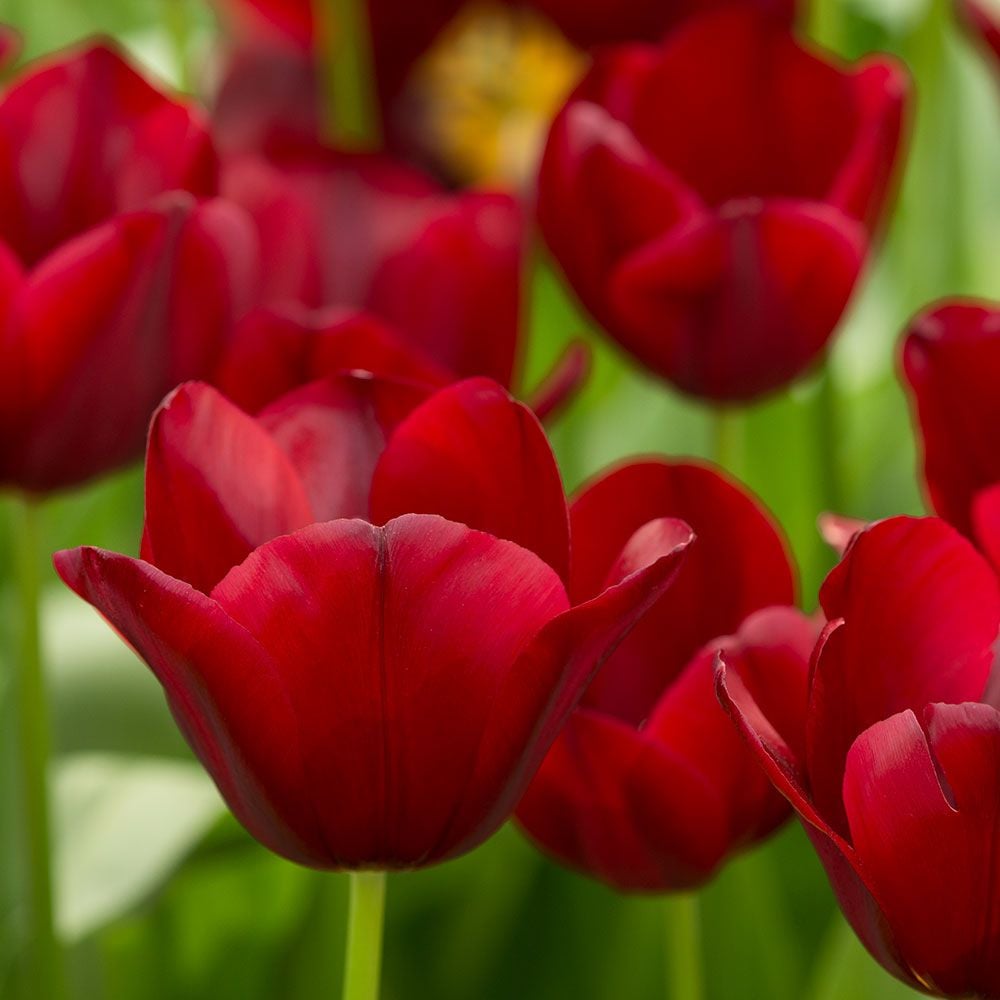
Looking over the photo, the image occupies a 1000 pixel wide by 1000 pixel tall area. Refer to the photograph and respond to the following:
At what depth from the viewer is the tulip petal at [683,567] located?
35 cm

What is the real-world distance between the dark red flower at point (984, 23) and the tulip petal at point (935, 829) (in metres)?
0.31

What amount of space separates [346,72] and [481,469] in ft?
1.45

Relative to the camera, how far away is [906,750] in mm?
259

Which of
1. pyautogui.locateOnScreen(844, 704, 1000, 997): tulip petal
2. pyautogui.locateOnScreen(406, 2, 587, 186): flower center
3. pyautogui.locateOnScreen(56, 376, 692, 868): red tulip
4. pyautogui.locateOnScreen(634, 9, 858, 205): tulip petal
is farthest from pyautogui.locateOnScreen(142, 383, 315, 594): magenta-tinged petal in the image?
pyautogui.locateOnScreen(406, 2, 587, 186): flower center

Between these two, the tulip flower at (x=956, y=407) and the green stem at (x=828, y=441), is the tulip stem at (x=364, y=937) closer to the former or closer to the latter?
the tulip flower at (x=956, y=407)

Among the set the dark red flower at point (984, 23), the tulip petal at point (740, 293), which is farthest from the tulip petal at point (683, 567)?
the dark red flower at point (984, 23)

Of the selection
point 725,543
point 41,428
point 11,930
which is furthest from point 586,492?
point 11,930

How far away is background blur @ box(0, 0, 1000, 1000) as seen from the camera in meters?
0.51

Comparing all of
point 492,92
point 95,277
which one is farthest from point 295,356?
point 492,92

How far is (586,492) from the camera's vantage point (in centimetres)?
34

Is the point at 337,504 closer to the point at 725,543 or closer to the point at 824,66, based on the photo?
the point at 725,543

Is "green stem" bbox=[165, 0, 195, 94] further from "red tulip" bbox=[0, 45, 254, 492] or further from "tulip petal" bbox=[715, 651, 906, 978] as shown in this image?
"tulip petal" bbox=[715, 651, 906, 978]

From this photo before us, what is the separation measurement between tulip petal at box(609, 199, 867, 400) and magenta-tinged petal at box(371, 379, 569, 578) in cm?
15

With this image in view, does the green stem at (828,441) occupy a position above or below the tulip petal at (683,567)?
below
